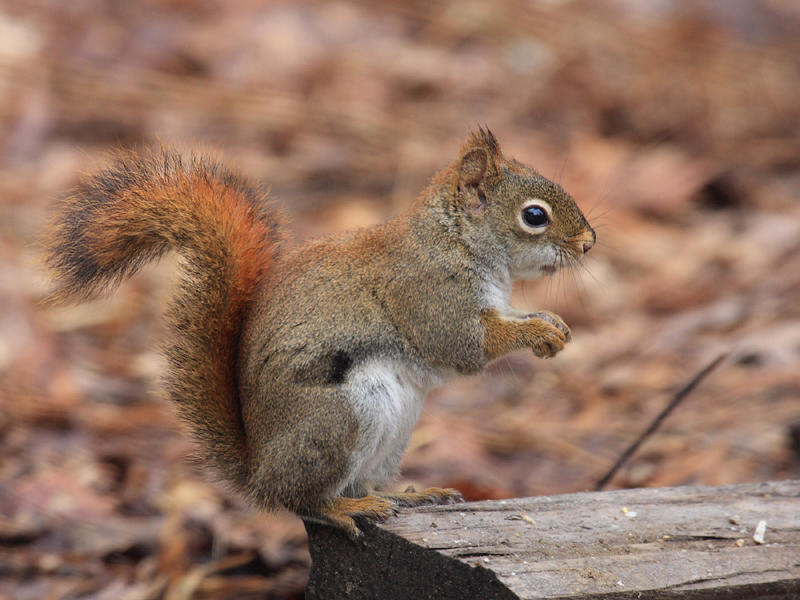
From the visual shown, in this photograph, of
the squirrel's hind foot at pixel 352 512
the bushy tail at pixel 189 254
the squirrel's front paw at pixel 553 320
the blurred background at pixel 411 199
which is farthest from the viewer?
the blurred background at pixel 411 199

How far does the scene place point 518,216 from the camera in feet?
7.73

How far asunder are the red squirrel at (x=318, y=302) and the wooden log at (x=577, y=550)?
10 centimetres

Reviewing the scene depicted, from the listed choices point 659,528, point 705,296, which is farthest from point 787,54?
point 659,528

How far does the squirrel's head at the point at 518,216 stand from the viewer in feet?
7.69

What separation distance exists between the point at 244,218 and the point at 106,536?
1.13 metres

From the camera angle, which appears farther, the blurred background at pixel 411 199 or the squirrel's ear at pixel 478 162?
the blurred background at pixel 411 199

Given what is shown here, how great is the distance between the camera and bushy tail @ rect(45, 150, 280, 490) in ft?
7.13

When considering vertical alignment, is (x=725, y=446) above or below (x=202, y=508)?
above


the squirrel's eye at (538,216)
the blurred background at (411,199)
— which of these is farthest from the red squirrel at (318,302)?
the blurred background at (411,199)

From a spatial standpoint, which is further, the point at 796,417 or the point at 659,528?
the point at 796,417

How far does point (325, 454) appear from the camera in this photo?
2.08 m

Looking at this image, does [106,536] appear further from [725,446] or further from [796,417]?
[796,417]

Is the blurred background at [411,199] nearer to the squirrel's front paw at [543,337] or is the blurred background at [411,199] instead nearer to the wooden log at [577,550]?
the squirrel's front paw at [543,337]

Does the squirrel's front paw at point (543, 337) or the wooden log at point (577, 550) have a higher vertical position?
the squirrel's front paw at point (543, 337)
